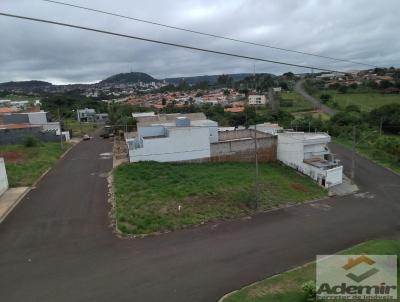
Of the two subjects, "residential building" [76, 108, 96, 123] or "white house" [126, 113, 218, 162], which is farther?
"residential building" [76, 108, 96, 123]

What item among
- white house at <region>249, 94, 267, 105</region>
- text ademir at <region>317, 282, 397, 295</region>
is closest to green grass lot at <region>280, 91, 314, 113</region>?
white house at <region>249, 94, 267, 105</region>

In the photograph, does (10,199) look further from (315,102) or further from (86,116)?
(315,102)

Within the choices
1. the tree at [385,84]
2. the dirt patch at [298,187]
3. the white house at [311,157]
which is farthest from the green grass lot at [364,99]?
the dirt patch at [298,187]

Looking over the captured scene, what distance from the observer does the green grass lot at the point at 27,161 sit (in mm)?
23578

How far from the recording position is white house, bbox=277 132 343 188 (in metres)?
25.8

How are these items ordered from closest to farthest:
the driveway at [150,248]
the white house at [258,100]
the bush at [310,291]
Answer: the bush at [310,291] < the driveway at [150,248] < the white house at [258,100]

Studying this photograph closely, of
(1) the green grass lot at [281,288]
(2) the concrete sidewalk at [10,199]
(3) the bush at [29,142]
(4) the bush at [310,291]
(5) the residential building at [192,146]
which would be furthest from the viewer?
(3) the bush at [29,142]

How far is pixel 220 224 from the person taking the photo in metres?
17.0

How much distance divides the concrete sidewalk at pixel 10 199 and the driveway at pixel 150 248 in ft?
1.51

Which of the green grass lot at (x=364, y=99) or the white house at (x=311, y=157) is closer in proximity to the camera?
the white house at (x=311, y=157)

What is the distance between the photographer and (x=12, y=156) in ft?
100

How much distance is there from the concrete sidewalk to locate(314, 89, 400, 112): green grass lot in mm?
60815

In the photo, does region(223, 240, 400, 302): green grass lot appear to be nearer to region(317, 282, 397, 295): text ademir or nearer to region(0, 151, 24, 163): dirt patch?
region(317, 282, 397, 295): text ademir

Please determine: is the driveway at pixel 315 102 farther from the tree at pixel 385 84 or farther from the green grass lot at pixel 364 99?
the tree at pixel 385 84
